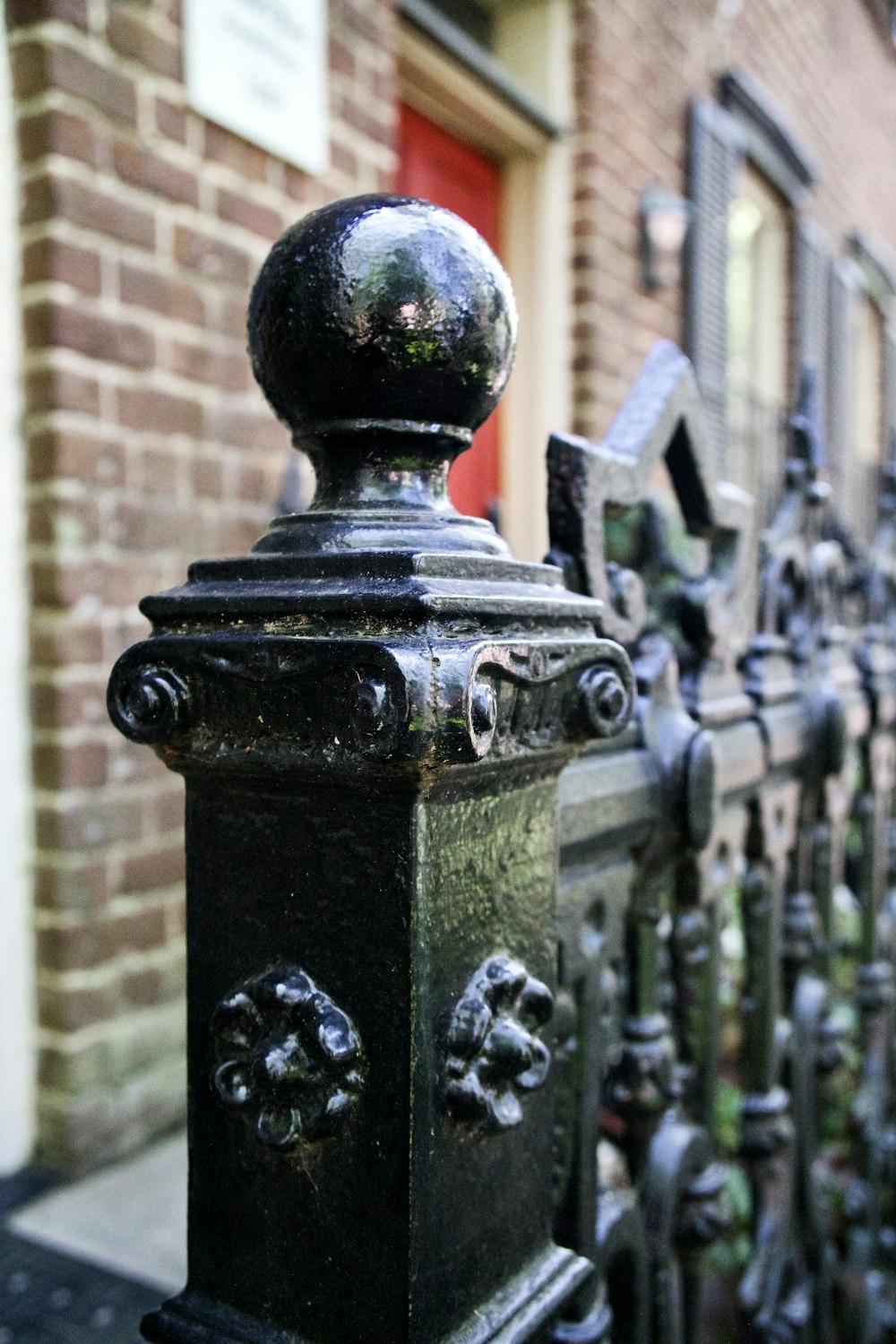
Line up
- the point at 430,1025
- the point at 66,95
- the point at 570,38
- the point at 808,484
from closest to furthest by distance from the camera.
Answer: the point at 430,1025 → the point at 808,484 → the point at 66,95 → the point at 570,38

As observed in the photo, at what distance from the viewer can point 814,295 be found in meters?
6.59

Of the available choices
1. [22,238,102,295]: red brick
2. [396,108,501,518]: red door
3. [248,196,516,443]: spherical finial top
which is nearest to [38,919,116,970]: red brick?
[22,238,102,295]: red brick

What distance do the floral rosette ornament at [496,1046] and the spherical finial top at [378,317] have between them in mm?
334

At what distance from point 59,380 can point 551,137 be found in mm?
2702

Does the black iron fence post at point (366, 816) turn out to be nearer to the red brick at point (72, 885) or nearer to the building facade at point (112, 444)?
the building facade at point (112, 444)

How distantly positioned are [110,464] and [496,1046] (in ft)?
5.80

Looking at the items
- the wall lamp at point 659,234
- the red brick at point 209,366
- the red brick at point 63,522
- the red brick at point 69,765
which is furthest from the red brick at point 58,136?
the wall lamp at point 659,234

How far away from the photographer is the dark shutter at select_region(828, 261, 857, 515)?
710 centimetres

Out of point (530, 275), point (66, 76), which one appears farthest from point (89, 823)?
point (530, 275)

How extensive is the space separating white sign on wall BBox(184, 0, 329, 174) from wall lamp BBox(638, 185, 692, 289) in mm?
1944

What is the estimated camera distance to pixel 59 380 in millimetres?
2014

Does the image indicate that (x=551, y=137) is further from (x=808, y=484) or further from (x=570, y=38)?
(x=808, y=484)

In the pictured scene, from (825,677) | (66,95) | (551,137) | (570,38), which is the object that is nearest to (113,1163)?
(825,677)

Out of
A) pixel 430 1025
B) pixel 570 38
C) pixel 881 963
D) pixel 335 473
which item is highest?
pixel 570 38
